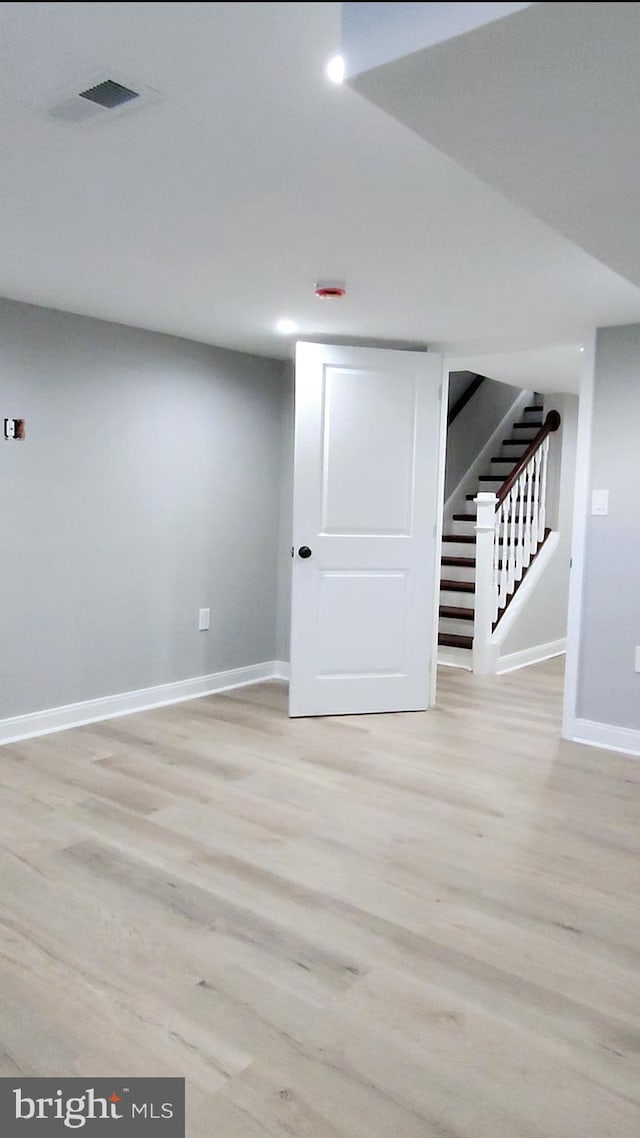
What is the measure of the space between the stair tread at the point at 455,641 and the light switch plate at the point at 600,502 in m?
A: 2.04

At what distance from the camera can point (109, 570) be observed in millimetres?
4012

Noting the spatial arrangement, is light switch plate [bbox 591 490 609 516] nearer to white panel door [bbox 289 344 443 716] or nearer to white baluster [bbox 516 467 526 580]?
white panel door [bbox 289 344 443 716]

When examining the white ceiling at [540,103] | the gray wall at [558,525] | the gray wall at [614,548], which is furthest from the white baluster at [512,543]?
the white ceiling at [540,103]

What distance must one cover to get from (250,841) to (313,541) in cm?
182

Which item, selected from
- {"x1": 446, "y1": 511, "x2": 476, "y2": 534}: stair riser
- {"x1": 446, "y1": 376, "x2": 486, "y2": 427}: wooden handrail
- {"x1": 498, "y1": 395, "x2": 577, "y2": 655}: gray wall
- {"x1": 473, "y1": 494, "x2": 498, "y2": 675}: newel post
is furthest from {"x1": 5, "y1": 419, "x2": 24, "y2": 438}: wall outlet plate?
{"x1": 446, "y1": 376, "x2": 486, "y2": 427}: wooden handrail

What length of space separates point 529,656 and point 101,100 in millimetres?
4961

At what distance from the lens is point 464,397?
7023 millimetres

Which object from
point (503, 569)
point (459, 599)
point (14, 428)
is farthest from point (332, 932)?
point (459, 599)

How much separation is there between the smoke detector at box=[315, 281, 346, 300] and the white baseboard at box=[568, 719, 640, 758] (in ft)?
→ 7.62

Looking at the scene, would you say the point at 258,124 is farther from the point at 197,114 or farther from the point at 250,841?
the point at 250,841

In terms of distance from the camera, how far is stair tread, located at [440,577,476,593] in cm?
591

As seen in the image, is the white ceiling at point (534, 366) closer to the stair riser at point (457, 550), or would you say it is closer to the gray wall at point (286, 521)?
the gray wall at point (286, 521)

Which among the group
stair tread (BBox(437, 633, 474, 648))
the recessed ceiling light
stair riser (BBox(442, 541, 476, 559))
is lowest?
stair tread (BBox(437, 633, 474, 648))

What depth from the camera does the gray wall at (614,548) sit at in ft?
11.9
